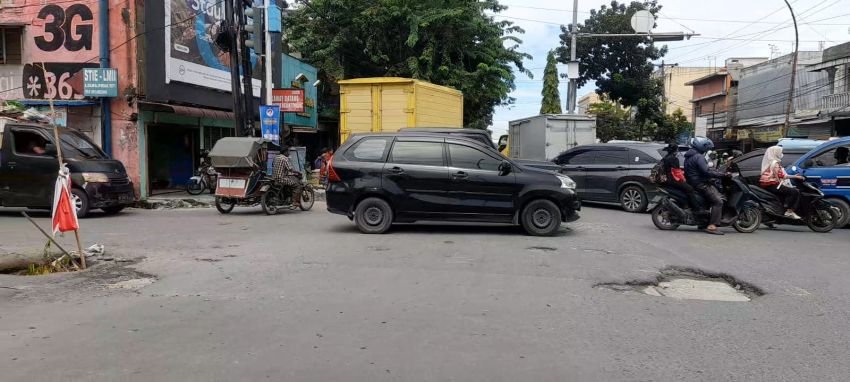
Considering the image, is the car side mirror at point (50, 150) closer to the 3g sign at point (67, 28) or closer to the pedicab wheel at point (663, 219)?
the 3g sign at point (67, 28)

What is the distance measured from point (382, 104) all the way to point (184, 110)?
584cm

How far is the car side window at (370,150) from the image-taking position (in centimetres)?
1007

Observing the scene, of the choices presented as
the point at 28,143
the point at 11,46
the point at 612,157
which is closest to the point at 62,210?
the point at 28,143

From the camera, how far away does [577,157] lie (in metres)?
15.1

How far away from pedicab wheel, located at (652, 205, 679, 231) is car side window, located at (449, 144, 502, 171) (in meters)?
3.21

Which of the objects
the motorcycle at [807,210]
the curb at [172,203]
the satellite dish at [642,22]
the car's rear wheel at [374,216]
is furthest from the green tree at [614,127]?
the car's rear wheel at [374,216]

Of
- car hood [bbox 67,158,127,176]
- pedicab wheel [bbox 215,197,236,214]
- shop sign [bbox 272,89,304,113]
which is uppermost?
shop sign [bbox 272,89,304,113]

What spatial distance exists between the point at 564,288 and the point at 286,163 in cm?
882

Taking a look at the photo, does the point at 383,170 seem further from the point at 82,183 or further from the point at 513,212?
the point at 82,183

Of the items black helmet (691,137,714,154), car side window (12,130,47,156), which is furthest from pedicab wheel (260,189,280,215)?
black helmet (691,137,714,154)

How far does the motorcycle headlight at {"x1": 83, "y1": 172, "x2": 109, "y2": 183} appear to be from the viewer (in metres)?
12.4

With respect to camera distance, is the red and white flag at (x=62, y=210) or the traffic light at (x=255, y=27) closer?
the red and white flag at (x=62, y=210)

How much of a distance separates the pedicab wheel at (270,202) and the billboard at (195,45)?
5943 millimetres

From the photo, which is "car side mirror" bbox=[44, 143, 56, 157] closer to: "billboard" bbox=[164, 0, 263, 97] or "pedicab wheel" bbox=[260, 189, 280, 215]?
"pedicab wheel" bbox=[260, 189, 280, 215]
